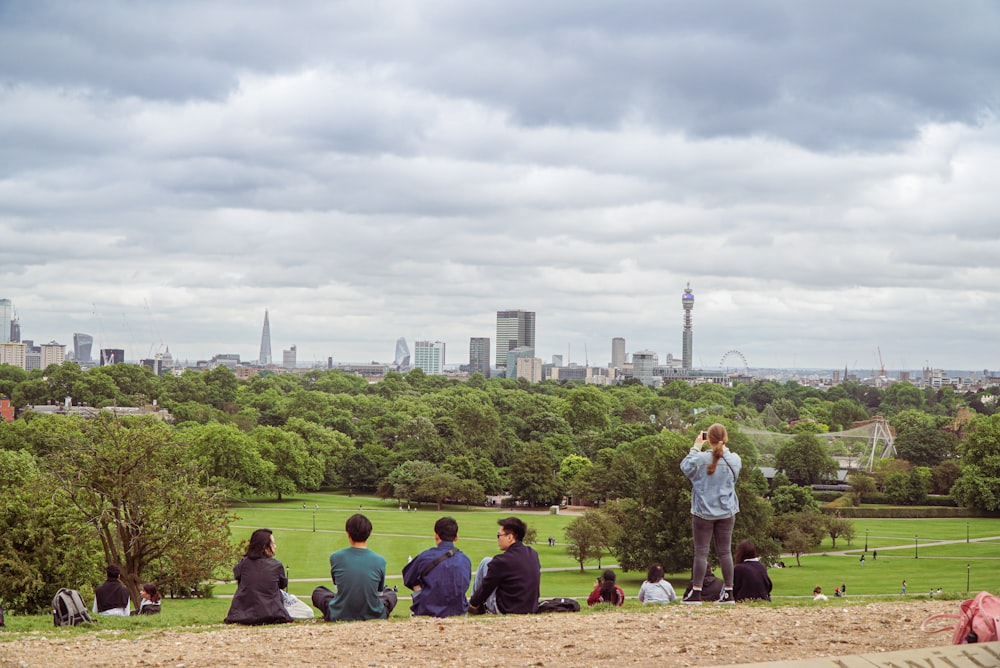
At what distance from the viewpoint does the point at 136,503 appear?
24062 mm

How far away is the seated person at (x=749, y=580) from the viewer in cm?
1385

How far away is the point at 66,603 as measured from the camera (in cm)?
1254

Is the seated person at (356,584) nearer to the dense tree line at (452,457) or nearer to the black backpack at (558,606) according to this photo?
the black backpack at (558,606)

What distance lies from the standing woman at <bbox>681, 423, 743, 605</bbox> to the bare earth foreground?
1.72 metres

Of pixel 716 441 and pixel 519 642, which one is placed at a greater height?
pixel 716 441

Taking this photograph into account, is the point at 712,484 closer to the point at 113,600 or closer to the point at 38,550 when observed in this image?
the point at 113,600

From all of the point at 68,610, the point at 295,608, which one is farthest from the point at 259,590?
the point at 68,610

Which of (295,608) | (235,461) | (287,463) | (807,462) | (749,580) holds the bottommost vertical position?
(287,463)

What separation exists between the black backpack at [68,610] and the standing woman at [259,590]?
2.01 metres

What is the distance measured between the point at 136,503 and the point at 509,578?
1510 cm

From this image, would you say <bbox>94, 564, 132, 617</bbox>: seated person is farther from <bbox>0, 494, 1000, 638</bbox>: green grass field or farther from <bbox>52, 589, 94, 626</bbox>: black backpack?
<bbox>0, 494, 1000, 638</bbox>: green grass field

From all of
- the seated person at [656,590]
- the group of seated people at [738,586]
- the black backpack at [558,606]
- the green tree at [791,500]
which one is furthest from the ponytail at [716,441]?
the green tree at [791,500]

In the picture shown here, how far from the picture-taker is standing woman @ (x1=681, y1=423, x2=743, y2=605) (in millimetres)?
13492

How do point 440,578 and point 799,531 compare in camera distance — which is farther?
point 799,531
